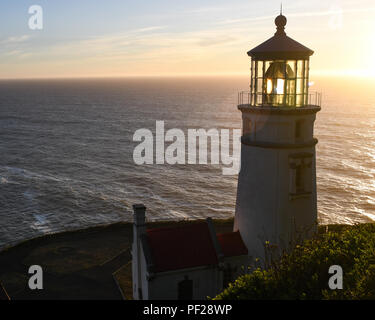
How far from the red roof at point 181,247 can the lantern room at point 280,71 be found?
7.09 metres

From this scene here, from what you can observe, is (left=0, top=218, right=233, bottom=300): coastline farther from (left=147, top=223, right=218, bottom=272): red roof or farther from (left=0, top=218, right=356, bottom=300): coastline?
(left=147, top=223, right=218, bottom=272): red roof

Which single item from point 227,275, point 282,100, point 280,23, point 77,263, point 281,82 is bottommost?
point 77,263

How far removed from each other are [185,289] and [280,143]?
819cm

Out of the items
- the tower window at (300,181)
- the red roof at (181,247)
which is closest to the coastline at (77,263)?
the red roof at (181,247)

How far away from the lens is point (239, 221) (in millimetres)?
20531

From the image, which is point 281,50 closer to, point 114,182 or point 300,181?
point 300,181

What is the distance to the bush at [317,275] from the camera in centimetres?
1175

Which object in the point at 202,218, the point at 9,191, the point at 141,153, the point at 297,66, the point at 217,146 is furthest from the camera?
the point at 217,146

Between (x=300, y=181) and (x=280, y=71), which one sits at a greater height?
(x=280, y=71)

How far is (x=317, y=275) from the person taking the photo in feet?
42.7

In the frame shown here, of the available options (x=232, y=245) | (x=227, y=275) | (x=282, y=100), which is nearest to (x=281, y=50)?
(x=282, y=100)
